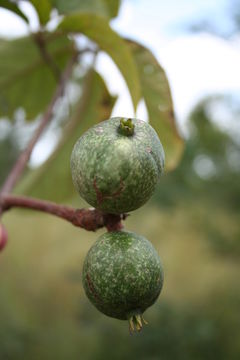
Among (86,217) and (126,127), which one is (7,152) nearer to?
(86,217)

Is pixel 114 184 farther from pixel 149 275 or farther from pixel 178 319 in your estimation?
pixel 178 319

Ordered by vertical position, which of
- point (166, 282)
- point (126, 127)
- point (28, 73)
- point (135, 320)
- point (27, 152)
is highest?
point (166, 282)

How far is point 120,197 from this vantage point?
2.79 feet

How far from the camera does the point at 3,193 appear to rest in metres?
1.26

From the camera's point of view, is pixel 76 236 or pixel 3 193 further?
pixel 76 236

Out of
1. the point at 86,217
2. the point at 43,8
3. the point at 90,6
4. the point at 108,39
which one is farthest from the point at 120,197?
the point at 90,6

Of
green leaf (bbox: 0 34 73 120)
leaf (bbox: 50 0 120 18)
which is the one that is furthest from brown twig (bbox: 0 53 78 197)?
leaf (bbox: 50 0 120 18)

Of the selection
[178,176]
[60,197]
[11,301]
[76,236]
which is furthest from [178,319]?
[178,176]

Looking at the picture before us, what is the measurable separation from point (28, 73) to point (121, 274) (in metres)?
1.33

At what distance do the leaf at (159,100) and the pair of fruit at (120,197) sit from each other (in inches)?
26.0

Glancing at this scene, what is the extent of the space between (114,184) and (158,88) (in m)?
0.79

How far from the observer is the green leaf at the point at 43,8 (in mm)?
1346

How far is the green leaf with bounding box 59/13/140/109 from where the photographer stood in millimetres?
1316

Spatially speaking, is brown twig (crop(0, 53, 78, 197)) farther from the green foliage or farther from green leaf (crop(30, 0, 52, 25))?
the green foliage
